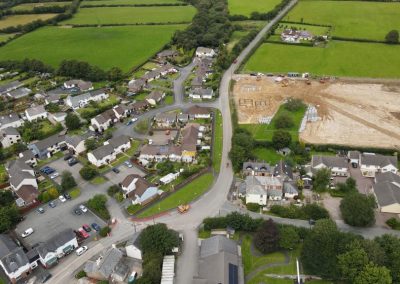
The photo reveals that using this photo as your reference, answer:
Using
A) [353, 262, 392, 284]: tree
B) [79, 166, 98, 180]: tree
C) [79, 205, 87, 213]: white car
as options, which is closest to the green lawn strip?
[79, 166, 98, 180]: tree

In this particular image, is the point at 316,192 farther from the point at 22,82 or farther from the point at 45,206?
the point at 22,82

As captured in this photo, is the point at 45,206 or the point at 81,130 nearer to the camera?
the point at 45,206

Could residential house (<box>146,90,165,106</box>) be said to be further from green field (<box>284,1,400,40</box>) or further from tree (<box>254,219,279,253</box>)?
green field (<box>284,1,400,40</box>)

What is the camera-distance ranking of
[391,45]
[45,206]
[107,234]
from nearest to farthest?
[107,234] → [45,206] → [391,45]

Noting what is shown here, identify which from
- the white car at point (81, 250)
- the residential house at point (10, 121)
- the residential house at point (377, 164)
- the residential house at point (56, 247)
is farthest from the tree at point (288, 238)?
the residential house at point (10, 121)

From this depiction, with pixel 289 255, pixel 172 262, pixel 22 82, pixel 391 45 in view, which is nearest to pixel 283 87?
pixel 391 45

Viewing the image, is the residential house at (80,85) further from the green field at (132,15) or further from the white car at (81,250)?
the green field at (132,15)
